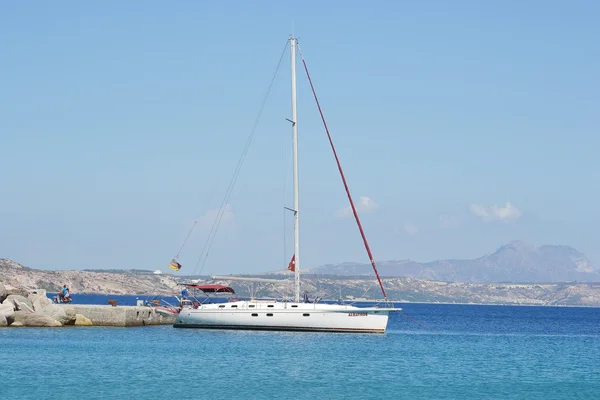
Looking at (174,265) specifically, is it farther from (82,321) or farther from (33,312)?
(33,312)

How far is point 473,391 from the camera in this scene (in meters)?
36.6

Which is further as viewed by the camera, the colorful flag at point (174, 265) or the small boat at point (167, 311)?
the small boat at point (167, 311)

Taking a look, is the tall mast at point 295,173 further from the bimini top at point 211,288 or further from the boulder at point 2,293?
the boulder at point 2,293

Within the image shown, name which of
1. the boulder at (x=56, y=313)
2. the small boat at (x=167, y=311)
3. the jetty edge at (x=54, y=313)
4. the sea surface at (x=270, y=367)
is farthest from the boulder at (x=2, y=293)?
the small boat at (x=167, y=311)

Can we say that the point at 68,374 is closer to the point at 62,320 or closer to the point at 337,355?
the point at 337,355

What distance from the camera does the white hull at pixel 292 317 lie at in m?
57.5

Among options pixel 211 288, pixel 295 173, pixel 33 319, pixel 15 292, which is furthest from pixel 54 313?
pixel 295 173

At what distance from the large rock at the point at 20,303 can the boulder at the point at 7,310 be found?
826mm

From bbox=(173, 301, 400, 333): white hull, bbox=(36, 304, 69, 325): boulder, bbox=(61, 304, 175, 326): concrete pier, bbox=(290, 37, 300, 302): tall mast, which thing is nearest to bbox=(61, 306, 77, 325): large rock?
bbox=(61, 304, 175, 326): concrete pier

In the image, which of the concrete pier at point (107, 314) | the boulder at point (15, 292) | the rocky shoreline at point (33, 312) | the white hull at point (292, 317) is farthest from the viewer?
the boulder at point (15, 292)

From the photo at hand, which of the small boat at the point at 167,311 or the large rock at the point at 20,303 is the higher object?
the large rock at the point at 20,303

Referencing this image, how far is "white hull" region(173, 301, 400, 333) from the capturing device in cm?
5750

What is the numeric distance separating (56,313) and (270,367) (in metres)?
23.6

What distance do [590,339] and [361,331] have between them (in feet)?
96.8
